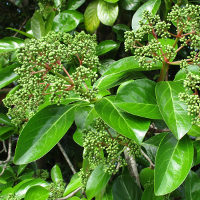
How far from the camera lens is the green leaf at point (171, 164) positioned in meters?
1.05

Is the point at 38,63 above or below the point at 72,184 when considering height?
above

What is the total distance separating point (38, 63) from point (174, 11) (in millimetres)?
739

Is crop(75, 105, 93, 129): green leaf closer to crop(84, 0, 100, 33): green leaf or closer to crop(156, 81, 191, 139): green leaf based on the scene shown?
crop(156, 81, 191, 139): green leaf

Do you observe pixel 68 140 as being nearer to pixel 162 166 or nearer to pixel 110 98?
pixel 110 98

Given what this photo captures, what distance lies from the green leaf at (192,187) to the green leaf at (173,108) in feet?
1.91

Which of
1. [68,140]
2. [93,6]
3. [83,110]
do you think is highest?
[93,6]

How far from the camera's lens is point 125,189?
1598 mm

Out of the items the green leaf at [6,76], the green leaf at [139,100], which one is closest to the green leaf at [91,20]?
the green leaf at [6,76]

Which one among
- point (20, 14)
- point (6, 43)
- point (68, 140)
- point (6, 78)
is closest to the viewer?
point (6, 78)

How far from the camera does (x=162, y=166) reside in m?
1.10

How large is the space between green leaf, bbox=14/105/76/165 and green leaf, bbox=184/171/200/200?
2.61 feet

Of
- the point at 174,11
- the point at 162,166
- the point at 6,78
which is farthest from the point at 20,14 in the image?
the point at 162,166

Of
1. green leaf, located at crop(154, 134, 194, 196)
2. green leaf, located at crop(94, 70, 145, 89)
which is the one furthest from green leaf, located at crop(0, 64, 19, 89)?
green leaf, located at crop(154, 134, 194, 196)

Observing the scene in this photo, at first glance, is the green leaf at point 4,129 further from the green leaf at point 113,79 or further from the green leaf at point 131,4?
the green leaf at point 131,4
